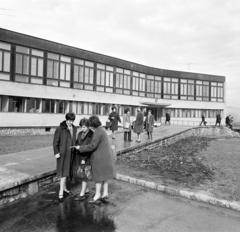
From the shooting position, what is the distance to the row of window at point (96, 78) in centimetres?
1866

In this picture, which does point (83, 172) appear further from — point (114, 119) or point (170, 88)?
point (170, 88)

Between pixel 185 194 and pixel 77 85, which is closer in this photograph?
pixel 185 194

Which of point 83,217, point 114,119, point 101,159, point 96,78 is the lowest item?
point 83,217

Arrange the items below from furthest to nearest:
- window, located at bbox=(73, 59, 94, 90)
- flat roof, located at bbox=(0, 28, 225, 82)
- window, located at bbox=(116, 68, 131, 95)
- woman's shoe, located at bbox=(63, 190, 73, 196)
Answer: window, located at bbox=(116, 68, 131, 95) → window, located at bbox=(73, 59, 94, 90) → flat roof, located at bbox=(0, 28, 225, 82) → woman's shoe, located at bbox=(63, 190, 73, 196)

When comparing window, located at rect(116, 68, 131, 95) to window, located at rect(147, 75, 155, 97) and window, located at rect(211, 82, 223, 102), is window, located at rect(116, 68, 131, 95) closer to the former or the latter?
window, located at rect(147, 75, 155, 97)

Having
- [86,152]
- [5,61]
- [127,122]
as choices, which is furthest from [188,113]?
[86,152]

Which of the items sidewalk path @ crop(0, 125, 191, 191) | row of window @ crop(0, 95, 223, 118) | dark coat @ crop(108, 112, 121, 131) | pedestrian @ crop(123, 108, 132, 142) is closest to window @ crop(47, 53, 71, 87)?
row of window @ crop(0, 95, 223, 118)

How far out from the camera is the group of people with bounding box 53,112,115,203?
167 inches

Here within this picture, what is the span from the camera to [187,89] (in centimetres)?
3444

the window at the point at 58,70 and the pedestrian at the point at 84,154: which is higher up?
the window at the point at 58,70

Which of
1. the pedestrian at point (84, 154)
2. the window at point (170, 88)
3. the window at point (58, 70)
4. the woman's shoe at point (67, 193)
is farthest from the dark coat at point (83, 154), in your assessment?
the window at point (170, 88)

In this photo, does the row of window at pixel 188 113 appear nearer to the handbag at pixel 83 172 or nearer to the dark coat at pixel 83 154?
the dark coat at pixel 83 154

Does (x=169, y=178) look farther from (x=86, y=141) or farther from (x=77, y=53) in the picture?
(x=77, y=53)

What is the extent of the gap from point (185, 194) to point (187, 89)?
A: 31640mm
